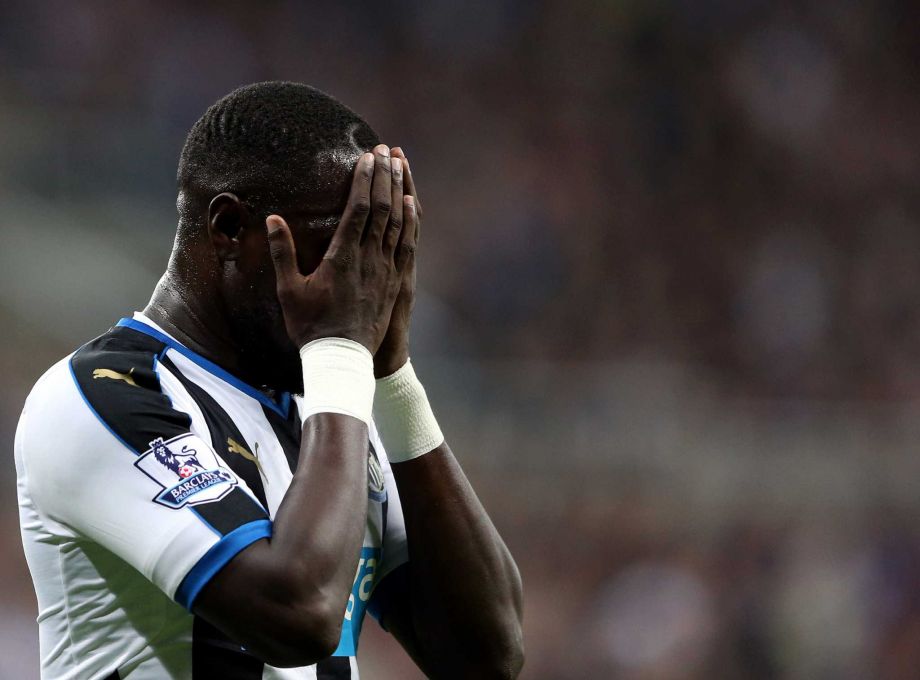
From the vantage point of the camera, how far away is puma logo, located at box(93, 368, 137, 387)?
1939 millimetres

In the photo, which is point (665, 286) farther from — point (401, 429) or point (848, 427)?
point (401, 429)

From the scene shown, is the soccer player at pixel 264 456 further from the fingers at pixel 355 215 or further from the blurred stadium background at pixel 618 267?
the blurred stadium background at pixel 618 267

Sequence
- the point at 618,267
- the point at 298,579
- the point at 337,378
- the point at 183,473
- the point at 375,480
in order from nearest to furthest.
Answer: the point at 298,579 < the point at 183,473 < the point at 337,378 < the point at 375,480 < the point at 618,267

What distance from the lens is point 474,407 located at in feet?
29.9

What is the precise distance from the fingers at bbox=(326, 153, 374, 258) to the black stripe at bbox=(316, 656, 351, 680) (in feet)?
2.28

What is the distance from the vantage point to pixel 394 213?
2084 mm

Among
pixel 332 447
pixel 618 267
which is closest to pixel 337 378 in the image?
pixel 332 447

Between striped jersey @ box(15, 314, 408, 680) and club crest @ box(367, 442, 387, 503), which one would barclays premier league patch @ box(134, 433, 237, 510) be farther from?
club crest @ box(367, 442, 387, 503)

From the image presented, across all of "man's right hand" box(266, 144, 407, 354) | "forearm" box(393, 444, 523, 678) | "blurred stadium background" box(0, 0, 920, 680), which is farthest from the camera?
"blurred stadium background" box(0, 0, 920, 680)

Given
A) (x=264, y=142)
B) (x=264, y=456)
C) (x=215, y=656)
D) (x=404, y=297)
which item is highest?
(x=264, y=142)

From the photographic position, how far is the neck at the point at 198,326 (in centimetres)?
216

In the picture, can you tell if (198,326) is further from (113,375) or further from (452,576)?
(452,576)

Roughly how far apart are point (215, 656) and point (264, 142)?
849 millimetres

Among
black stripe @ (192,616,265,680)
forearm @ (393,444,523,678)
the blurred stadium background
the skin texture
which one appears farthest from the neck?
the blurred stadium background
